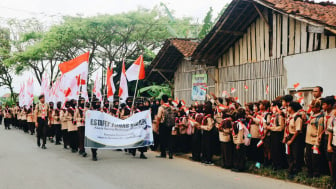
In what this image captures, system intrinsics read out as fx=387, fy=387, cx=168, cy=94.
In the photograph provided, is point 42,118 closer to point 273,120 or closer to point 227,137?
point 227,137

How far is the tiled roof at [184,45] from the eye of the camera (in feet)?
56.8

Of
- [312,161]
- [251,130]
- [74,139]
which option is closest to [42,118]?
[74,139]

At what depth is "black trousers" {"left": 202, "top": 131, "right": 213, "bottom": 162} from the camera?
10977 millimetres

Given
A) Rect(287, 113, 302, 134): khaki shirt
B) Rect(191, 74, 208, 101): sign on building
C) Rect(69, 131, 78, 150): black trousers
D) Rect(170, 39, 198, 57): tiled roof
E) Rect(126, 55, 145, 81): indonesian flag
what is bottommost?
Rect(69, 131, 78, 150): black trousers

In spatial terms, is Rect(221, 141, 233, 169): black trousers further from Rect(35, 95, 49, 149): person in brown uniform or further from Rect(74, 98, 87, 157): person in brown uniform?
Rect(35, 95, 49, 149): person in brown uniform

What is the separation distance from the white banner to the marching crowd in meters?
0.42

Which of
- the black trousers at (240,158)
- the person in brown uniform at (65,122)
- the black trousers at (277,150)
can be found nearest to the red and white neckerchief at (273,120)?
the black trousers at (277,150)

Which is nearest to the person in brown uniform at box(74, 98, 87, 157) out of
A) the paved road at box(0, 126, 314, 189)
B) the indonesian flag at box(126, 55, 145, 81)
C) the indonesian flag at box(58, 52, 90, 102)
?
the paved road at box(0, 126, 314, 189)

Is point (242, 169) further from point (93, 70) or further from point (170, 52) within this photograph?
point (93, 70)

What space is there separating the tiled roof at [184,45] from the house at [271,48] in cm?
99

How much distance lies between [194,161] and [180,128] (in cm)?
157

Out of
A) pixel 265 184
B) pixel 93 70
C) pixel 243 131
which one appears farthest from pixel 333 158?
pixel 93 70

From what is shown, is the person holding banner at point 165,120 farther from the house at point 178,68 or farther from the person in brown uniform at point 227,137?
the house at point 178,68

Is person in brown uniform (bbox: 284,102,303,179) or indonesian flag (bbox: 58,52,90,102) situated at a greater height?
indonesian flag (bbox: 58,52,90,102)
